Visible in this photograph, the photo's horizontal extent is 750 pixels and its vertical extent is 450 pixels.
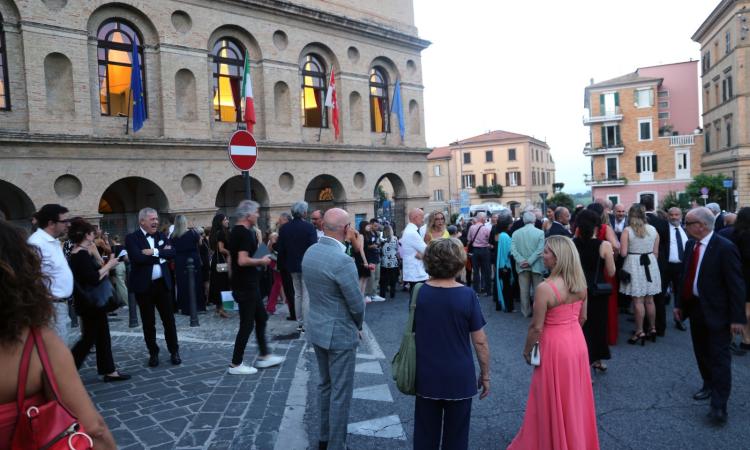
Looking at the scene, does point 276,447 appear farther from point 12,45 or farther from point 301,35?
point 301,35

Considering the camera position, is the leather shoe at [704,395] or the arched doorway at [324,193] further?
the arched doorway at [324,193]

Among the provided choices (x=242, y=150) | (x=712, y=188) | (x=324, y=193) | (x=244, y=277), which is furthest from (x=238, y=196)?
(x=712, y=188)

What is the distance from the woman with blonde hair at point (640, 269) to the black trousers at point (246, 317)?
215 inches

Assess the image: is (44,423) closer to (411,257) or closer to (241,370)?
(241,370)

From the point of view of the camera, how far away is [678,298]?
5.82 meters

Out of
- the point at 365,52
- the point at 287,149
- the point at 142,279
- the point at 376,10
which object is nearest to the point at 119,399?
the point at 142,279

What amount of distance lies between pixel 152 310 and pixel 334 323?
3736 millimetres

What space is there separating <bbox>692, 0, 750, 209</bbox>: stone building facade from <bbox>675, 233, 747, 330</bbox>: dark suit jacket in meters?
40.0

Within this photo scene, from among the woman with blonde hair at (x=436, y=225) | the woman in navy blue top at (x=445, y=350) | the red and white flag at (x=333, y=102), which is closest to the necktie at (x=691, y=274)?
the woman in navy blue top at (x=445, y=350)

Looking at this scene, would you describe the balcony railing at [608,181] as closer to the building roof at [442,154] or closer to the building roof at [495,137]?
the building roof at [495,137]

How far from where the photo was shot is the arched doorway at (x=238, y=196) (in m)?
22.3

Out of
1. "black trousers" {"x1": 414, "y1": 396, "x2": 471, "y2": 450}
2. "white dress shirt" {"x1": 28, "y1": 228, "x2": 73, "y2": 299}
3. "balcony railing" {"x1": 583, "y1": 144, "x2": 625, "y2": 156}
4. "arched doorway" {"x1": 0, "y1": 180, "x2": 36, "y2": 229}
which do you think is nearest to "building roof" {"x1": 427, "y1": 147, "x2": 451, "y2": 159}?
"balcony railing" {"x1": 583, "y1": 144, "x2": 625, "y2": 156}

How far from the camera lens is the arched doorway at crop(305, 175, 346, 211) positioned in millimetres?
25234

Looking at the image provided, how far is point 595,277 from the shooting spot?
6.67 metres
